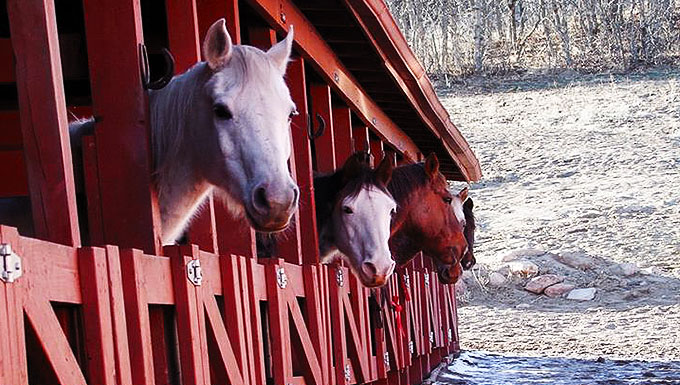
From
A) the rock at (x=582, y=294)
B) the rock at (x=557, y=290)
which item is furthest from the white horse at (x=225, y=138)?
the rock at (x=557, y=290)

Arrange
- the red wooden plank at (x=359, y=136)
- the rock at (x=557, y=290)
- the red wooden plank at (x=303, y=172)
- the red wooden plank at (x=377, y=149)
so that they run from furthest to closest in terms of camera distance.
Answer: the rock at (x=557, y=290), the red wooden plank at (x=377, y=149), the red wooden plank at (x=359, y=136), the red wooden plank at (x=303, y=172)

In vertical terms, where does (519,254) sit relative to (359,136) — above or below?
below

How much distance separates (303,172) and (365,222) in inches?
25.1

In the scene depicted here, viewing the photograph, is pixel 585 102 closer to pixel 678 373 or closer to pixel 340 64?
pixel 678 373

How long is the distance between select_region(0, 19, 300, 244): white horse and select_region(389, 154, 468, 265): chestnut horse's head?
5095 mm

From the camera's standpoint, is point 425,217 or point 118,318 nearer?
point 118,318

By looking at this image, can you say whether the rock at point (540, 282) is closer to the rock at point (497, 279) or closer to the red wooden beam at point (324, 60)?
the rock at point (497, 279)

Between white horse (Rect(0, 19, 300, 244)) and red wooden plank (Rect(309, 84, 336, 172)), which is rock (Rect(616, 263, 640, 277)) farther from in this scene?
white horse (Rect(0, 19, 300, 244))

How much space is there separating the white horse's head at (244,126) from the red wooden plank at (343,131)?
17.6 ft

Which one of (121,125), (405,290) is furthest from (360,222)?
(121,125)

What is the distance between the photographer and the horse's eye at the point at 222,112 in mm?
4445

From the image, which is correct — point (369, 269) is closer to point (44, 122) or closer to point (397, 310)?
point (397, 310)

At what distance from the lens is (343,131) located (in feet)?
33.3

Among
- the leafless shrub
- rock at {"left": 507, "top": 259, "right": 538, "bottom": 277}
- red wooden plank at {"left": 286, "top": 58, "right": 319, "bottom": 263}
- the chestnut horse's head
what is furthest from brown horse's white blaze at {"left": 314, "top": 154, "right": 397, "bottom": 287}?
the leafless shrub
